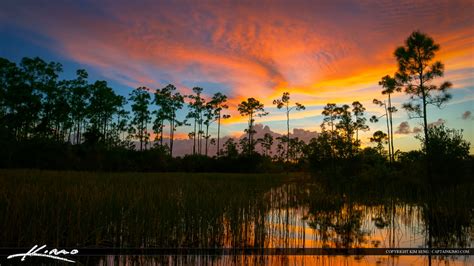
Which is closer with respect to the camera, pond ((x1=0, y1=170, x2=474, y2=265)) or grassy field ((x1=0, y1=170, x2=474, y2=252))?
pond ((x1=0, y1=170, x2=474, y2=265))

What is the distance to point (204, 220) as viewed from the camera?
23.2 feet

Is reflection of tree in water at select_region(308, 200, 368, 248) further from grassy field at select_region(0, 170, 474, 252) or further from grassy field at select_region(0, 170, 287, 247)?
grassy field at select_region(0, 170, 287, 247)

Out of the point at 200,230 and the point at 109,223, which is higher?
the point at 109,223

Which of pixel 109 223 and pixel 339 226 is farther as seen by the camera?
pixel 339 226
